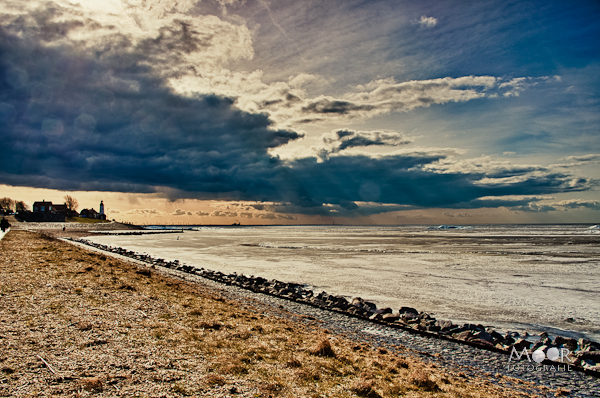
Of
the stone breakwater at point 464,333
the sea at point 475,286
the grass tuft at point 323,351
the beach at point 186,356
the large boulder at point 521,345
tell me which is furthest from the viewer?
the sea at point 475,286

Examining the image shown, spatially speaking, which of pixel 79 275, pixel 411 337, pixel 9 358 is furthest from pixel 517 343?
pixel 79 275

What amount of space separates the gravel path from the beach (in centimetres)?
23

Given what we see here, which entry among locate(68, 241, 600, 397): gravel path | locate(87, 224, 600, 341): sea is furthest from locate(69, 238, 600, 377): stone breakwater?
locate(87, 224, 600, 341): sea

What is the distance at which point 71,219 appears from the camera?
153 meters

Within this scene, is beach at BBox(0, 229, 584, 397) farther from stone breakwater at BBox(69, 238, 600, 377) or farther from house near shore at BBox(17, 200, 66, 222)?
house near shore at BBox(17, 200, 66, 222)

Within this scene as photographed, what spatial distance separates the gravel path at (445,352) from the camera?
7.82 meters

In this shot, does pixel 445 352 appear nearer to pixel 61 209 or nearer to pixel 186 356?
pixel 186 356

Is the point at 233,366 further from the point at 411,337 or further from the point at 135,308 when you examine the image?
the point at 411,337

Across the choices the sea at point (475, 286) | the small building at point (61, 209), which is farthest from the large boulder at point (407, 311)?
the small building at point (61, 209)

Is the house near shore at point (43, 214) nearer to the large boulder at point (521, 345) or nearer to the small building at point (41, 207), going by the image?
the small building at point (41, 207)

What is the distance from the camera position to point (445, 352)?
31.8 feet

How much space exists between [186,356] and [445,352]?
7485 millimetres

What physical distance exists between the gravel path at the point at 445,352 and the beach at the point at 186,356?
23 cm

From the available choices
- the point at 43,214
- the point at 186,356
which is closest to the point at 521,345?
the point at 186,356
